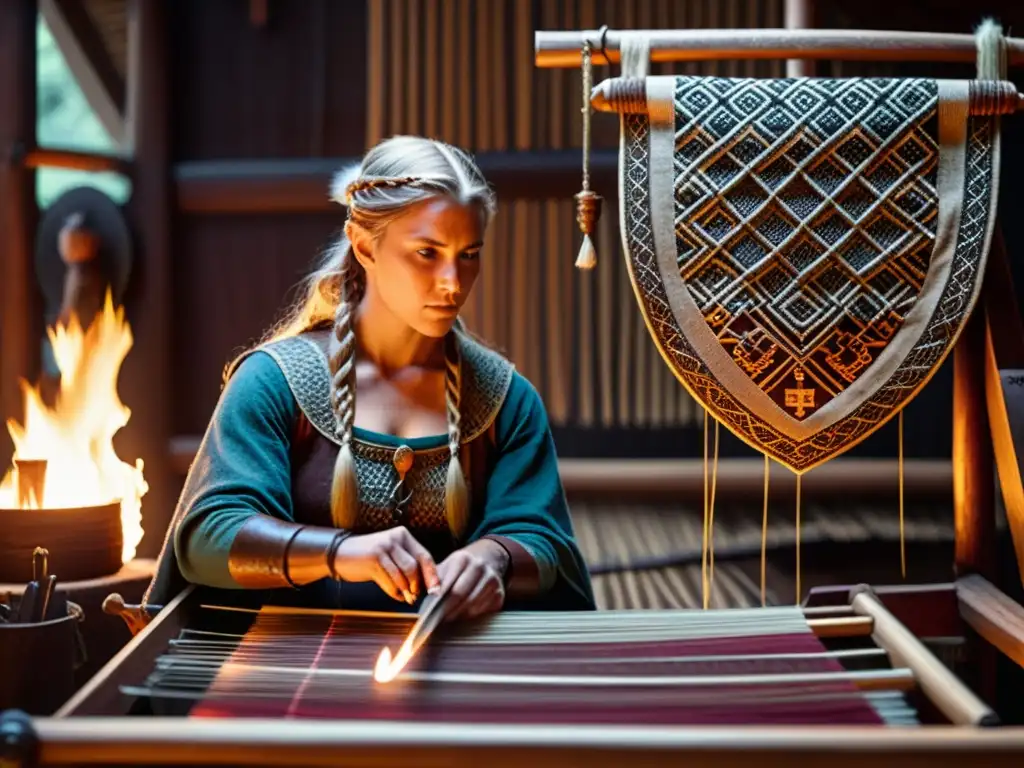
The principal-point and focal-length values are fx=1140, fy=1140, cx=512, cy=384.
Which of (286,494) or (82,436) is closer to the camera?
(286,494)

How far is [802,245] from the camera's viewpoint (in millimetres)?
2299

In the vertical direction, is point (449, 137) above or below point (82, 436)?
above

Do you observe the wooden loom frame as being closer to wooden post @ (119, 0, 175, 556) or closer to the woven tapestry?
the woven tapestry

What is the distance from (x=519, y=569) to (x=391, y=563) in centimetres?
32

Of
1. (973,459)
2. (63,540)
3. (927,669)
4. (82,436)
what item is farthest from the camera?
(82,436)

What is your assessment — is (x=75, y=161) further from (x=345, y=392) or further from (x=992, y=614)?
(x=992, y=614)

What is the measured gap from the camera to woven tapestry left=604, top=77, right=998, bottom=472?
2.27m

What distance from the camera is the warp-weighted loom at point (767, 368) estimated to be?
1635mm

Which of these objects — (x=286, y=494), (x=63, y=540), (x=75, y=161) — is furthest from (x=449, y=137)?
(x=286, y=494)

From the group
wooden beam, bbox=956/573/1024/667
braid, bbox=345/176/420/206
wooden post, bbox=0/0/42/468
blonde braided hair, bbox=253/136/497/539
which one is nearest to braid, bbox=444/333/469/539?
blonde braided hair, bbox=253/136/497/539

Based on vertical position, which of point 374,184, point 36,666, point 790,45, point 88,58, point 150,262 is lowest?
point 36,666

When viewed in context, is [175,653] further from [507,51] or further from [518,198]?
[507,51]

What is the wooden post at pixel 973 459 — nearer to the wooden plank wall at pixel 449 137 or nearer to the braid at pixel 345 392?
the braid at pixel 345 392

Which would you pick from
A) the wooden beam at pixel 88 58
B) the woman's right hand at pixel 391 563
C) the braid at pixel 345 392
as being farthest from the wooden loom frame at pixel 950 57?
the wooden beam at pixel 88 58
